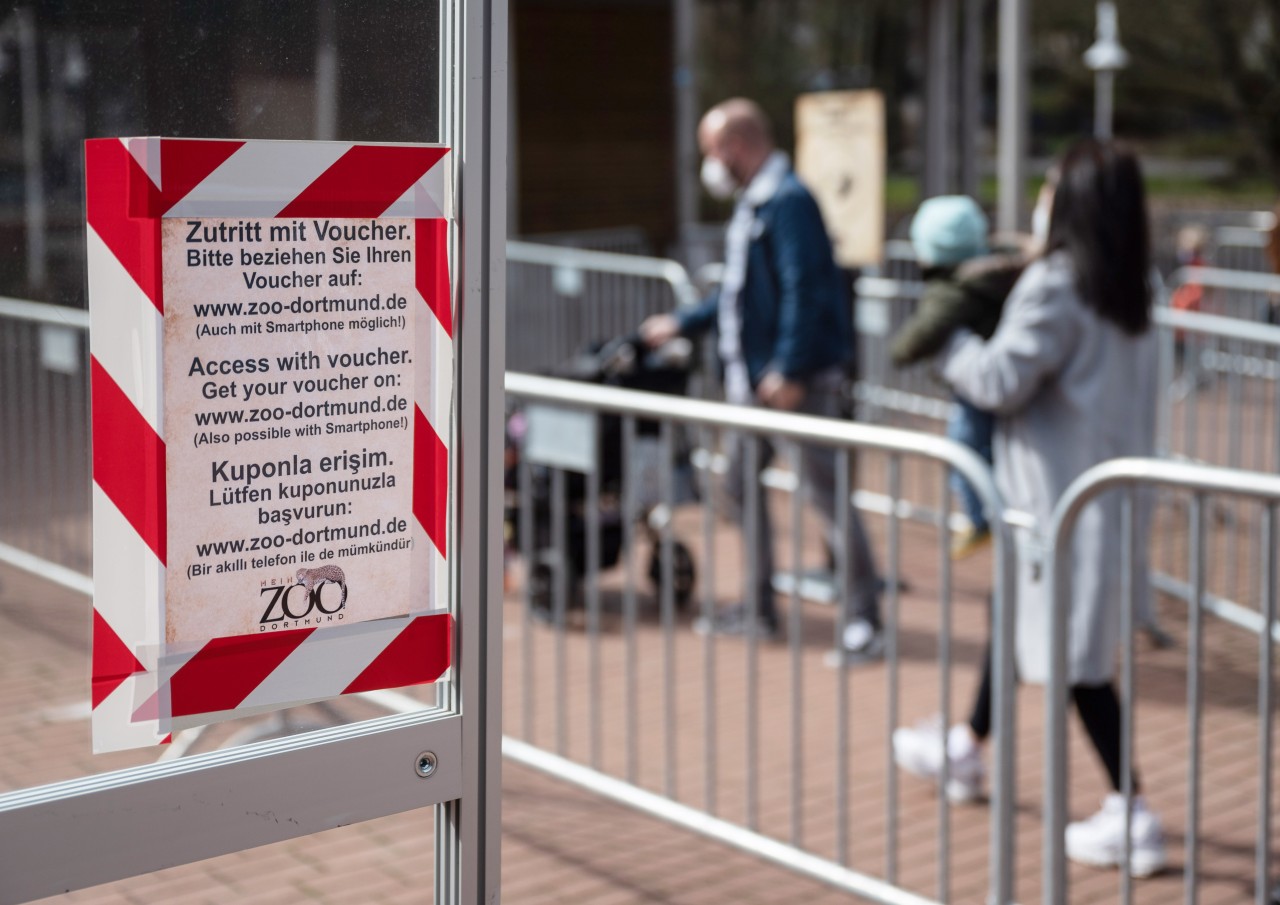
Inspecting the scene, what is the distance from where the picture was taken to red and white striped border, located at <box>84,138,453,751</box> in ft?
5.46

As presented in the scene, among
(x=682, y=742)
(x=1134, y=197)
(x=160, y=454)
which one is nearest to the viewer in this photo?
(x=160, y=454)

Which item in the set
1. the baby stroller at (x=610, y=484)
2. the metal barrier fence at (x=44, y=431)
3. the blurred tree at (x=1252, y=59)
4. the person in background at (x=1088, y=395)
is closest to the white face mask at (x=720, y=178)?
the baby stroller at (x=610, y=484)

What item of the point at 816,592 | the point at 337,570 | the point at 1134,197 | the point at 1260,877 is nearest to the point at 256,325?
the point at 337,570

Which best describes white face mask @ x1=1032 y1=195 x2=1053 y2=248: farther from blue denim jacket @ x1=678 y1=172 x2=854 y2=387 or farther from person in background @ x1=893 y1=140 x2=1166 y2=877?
blue denim jacket @ x1=678 y1=172 x2=854 y2=387

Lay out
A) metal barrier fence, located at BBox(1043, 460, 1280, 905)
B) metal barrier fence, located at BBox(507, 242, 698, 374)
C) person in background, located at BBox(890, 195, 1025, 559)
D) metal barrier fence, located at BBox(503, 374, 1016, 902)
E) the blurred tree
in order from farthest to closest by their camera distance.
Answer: the blurred tree, metal barrier fence, located at BBox(507, 242, 698, 374), person in background, located at BBox(890, 195, 1025, 559), metal barrier fence, located at BBox(503, 374, 1016, 902), metal barrier fence, located at BBox(1043, 460, 1280, 905)

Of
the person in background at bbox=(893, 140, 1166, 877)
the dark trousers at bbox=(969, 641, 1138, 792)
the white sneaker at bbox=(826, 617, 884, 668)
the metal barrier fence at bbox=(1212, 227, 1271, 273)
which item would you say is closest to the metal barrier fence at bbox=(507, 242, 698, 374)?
the white sneaker at bbox=(826, 617, 884, 668)

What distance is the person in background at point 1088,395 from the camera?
14.0 ft

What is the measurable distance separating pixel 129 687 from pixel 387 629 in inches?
11.6

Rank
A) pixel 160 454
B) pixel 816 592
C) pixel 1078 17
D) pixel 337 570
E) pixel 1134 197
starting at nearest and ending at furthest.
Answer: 1. pixel 160 454
2. pixel 337 570
3. pixel 1134 197
4. pixel 816 592
5. pixel 1078 17

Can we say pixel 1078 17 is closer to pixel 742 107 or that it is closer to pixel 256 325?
pixel 742 107

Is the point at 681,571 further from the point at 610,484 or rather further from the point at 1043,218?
the point at 1043,218

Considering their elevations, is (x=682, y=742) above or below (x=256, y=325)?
below

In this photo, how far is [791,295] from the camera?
20.7 ft

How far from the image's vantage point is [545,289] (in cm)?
1158
